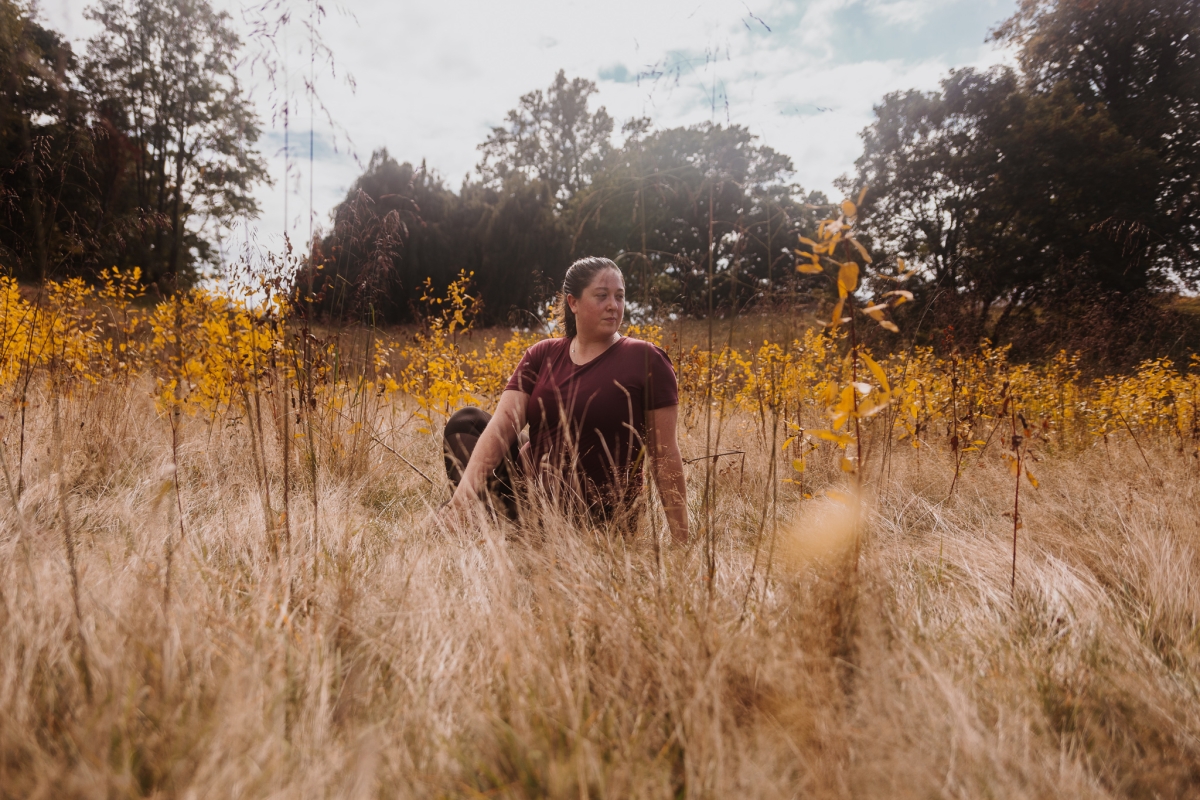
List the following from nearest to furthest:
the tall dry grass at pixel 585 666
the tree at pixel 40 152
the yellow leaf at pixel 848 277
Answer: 1. the tall dry grass at pixel 585 666
2. the yellow leaf at pixel 848 277
3. the tree at pixel 40 152

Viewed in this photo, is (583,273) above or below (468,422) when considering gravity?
above

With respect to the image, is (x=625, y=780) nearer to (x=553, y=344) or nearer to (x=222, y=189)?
(x=553, y=344)

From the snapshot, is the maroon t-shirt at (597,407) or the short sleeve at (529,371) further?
the short sleeve at (529,371)

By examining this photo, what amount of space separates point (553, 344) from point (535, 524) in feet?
3.09

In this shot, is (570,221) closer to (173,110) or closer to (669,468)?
(173,110)

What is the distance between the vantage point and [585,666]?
112 centimetres

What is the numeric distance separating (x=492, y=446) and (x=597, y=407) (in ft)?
1.46

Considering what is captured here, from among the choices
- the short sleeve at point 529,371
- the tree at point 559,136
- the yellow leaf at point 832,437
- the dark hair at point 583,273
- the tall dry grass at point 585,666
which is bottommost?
the tall dry grass at point 585,666

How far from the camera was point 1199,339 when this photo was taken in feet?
30.5

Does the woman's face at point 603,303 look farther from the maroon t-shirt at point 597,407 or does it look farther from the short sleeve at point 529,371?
the short sleeve at point 529,371

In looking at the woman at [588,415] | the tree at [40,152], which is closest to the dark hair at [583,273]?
the woman at [588,415]

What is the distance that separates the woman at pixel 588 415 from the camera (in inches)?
82.1

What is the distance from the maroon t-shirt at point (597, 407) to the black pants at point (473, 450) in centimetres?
12

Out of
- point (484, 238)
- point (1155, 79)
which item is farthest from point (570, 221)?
point (1155, 79)
